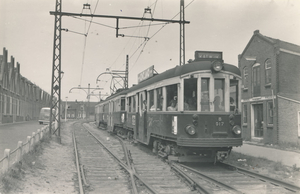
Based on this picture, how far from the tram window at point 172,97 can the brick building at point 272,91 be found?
982cm

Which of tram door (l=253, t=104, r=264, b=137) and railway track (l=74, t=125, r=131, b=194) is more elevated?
tram door (l=253, t=104, r=264, b=137)

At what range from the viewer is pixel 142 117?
40.5 feet

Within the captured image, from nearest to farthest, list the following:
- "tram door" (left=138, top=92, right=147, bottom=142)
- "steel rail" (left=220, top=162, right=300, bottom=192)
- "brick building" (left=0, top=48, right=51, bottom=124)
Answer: "steel rail" (left=220, top=162, right=300, bottom=192), "tram door" (left=138, top=92, right=147, bottom=142), "brick building" (left=0, top=48, right=51, bottom=124)

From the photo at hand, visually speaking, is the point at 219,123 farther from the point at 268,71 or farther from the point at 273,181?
the point at 268,71

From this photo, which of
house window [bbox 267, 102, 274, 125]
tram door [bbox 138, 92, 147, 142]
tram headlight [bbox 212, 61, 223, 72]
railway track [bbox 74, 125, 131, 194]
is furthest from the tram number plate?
house window [bbox 267, 102, 274, 125]

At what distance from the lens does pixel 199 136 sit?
335 inches

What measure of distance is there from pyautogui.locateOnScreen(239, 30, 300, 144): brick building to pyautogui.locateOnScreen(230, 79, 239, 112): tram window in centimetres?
902

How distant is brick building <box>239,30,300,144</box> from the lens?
1700 cm

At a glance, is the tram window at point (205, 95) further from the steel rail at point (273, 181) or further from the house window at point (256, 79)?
the house window at point (256, 79)

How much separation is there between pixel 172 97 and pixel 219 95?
1408 mm

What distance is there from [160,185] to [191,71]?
3.36 m

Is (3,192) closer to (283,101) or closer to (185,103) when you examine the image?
(185,103)

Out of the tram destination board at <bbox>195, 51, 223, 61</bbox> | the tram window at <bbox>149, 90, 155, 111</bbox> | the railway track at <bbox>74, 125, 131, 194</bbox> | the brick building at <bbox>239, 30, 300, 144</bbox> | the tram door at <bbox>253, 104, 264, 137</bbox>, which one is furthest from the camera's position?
the tram door at <bbox>253, 104, 264, 137</bbox>

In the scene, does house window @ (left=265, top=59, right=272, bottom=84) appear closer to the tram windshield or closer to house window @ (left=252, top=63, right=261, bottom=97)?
house window @ (left=252, top=63, right=261, bottom=97)
